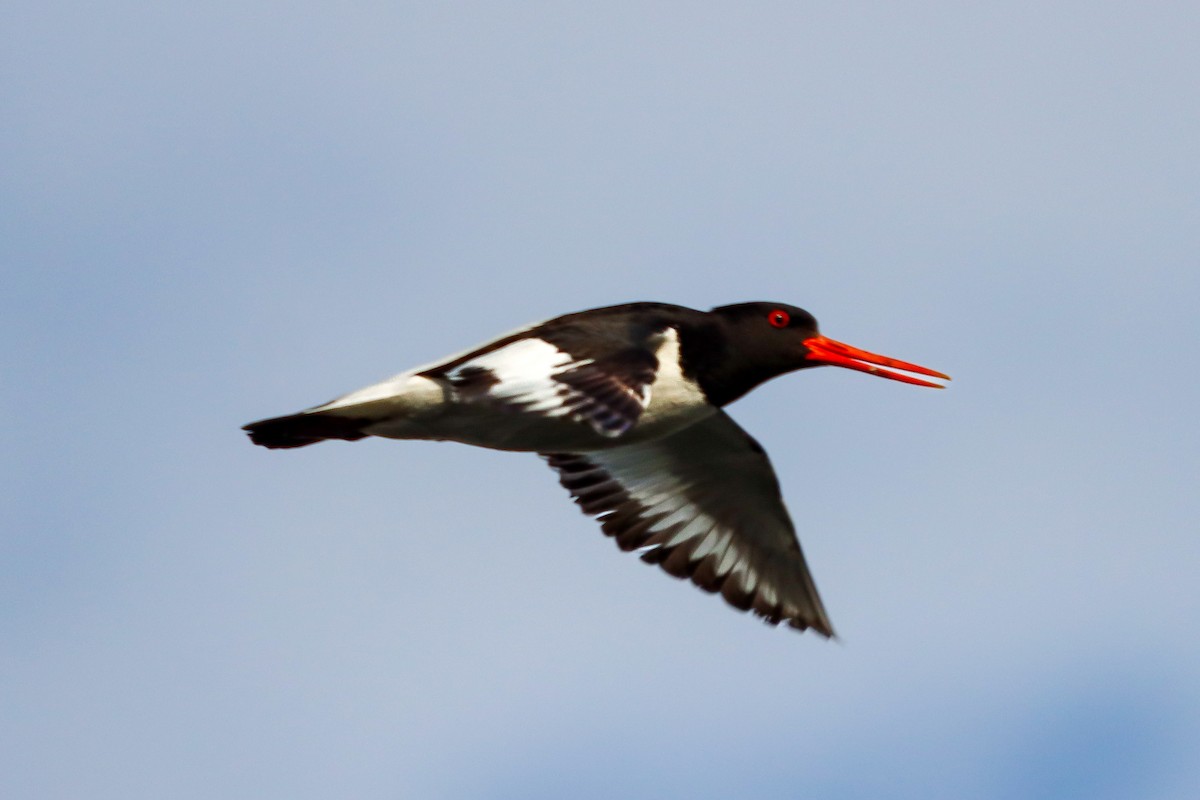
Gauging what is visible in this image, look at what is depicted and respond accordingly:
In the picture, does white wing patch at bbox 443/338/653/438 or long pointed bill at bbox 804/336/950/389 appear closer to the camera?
white wing patch at bbox 443/338/653/438

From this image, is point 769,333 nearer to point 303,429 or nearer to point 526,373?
point 526,373

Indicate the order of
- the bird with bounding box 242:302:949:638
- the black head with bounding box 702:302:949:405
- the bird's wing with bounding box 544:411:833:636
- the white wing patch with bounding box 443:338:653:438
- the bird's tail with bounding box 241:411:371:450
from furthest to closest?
the bird's wing with bounding box 544:411:833:636 < the black head with bounding box 702:302:949:405 < the bird's tail with bounding box 241:411:371:450 < the bird with bounding box 242:302:949:638 < the white wing patch with bounding box 443:338:653:438

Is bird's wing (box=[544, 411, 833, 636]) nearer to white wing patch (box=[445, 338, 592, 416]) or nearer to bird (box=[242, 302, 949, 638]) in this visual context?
bird (box=[242, 302, 949, 638])

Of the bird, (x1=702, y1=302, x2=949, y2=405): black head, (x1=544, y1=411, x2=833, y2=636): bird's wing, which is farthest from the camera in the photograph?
(x1=544, y1=411, x2=833, y2=636): bird's wing

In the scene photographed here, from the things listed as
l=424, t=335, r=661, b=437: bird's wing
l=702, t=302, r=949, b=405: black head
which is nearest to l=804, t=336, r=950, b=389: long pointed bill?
l=702, t=302, r=949, b=405: black head

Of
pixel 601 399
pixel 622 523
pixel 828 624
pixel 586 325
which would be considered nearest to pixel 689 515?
pixel 622 523

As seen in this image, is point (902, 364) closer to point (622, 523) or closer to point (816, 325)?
point (816, 325)

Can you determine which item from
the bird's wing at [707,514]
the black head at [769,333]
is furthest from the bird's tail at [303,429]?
the black head at [769,333]
